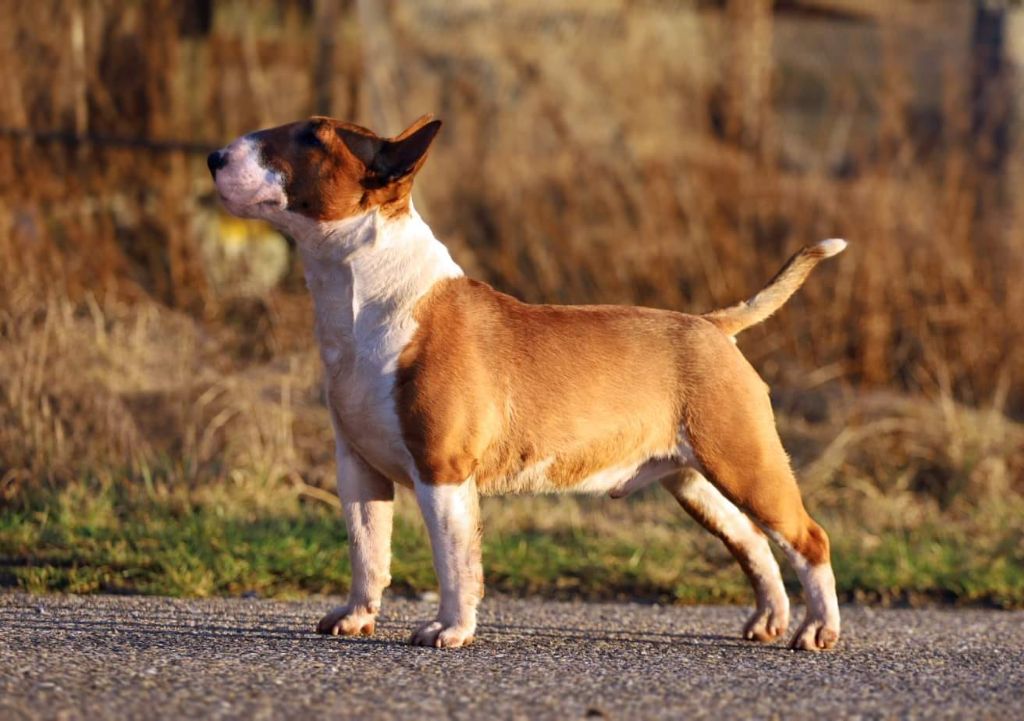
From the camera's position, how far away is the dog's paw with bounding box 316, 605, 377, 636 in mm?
4809

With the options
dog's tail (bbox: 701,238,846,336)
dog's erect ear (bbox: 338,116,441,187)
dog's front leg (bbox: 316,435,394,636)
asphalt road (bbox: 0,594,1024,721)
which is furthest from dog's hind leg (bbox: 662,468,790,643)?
dog's erect ear (bbox: 338,116,441,187)

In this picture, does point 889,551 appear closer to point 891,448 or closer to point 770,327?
point 891,448

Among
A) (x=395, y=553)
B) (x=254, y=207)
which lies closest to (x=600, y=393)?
(x=254, y=207)

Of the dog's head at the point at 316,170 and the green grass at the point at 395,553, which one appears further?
the green grass at the point at 395,553

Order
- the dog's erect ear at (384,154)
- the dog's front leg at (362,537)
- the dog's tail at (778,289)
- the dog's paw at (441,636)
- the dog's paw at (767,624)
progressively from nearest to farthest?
the dog's paw at (441,636) < the dog's erect ear at (384,154) < the dog's front leg at (362,537) < the dog's paw at (767,624) < the dog's tail at (778,289)

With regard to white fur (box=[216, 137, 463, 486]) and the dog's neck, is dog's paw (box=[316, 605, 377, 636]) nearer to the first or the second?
white fur (box=[216, 137, 463, 486])

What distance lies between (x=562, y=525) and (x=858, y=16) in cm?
790

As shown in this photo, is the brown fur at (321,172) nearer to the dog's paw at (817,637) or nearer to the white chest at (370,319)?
the white chest at (370,319)

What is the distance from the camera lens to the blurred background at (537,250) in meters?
6.59

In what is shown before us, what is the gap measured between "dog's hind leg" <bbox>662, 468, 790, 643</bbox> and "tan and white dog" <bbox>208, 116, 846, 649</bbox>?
2 centimetres

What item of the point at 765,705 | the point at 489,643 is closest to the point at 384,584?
the point at 489,643

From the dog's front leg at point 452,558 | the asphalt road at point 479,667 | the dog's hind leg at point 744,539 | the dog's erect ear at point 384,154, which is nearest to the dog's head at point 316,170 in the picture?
the dog's erect ear at point 384,154

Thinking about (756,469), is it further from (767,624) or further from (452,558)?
(452,558)

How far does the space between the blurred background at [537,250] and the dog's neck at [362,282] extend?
Answer: 59.1 inches
